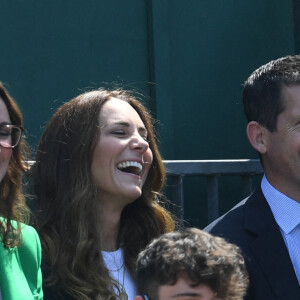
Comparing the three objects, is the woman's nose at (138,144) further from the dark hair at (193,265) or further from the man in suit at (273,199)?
the dark hair at (193,265)

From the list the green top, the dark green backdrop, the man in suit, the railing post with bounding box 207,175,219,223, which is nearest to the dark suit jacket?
the man in suit

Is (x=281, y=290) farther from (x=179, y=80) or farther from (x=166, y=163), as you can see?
(x=179, y=80)

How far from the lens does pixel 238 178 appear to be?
6328 millimetres

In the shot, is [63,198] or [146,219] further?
[146,219]

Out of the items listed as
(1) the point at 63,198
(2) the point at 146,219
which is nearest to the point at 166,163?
(2) the point at 146,219

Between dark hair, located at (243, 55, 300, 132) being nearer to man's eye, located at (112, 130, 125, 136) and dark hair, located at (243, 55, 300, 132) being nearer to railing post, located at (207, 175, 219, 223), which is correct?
man's eye, located at (112, 130, 125, 136)

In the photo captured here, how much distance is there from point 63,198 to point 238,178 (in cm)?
272

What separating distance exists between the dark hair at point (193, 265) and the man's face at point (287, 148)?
93cm

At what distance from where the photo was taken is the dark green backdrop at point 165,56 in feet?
18.4

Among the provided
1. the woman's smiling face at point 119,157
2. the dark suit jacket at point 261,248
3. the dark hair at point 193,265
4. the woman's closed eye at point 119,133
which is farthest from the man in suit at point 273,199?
the dark hair at point 193,265

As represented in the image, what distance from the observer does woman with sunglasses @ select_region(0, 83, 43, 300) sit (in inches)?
136

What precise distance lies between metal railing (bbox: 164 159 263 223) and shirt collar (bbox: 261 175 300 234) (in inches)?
45.2

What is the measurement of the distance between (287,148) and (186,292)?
1219mm

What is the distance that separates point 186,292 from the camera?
2.74 m
